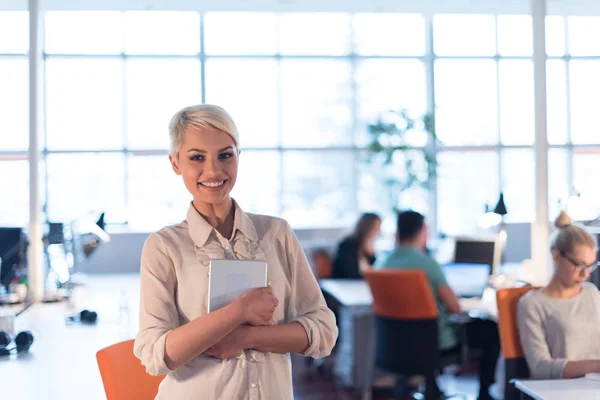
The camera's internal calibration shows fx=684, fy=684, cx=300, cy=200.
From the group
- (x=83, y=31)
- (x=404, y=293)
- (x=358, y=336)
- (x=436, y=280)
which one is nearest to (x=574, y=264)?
(x=404, y=293)

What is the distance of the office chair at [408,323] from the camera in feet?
12.7

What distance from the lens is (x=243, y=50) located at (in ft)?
31.3

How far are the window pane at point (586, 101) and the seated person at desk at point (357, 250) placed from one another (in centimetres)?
220

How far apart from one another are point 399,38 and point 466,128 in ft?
5.32

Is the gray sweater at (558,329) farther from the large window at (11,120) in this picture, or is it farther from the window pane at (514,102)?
the large window at (11,120)

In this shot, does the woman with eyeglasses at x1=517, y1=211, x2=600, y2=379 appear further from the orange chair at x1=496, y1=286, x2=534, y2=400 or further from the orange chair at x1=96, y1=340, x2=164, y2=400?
the orange chair at x1=96, y1=340, x2=164, y2=400

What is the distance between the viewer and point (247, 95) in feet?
31.3

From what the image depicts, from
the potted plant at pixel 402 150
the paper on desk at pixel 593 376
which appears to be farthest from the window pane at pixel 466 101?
the paper on desk at pixel 593 376

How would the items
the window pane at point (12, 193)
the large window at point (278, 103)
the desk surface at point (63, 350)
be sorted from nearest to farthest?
the desk surface at point (63, 350)
the window pane at point (12, 193)
the large window at point (278, 103)

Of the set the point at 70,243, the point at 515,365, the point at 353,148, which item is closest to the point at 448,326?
the point at 515,365

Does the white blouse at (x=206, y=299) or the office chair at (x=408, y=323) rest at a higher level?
the white blouse at (x=206, y=299)

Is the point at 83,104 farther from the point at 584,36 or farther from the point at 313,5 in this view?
the point at 584,36

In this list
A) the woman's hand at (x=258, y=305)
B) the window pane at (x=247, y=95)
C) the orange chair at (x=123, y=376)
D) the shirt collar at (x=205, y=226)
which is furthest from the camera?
the window pane at (x=247, y=95)

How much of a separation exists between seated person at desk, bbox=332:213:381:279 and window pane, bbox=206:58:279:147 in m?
3.87
